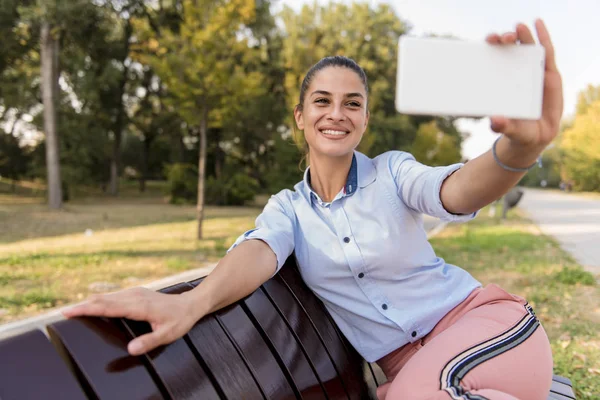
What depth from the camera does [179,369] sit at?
138cm

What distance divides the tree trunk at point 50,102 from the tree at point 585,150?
1279 inches

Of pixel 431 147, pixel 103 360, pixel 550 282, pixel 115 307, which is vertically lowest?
pixel 550 282

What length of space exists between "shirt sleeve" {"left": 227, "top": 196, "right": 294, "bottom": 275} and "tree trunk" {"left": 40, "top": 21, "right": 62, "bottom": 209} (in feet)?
50.1

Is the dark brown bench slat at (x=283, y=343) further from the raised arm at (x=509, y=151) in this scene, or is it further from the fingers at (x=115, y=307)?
the raised arm at (x=509, y=151)

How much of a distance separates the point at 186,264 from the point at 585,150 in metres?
37.1

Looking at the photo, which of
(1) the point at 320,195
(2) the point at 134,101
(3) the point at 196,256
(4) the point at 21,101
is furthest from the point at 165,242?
(2) the point at 134,101

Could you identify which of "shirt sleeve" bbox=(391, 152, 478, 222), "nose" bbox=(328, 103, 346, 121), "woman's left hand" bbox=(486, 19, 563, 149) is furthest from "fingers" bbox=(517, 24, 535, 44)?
"nose" bbox=(328, 103, 346, 121)

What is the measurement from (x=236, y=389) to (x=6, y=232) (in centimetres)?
1121

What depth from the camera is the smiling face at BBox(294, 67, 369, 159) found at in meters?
2.00

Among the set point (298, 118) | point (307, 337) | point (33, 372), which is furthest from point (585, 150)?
point (33, 372)

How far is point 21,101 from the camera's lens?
20734 millimetres

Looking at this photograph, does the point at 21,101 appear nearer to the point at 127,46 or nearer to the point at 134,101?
the point at 127,46

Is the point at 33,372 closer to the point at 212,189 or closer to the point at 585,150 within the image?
the point at 212,189

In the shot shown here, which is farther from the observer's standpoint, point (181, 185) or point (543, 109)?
point (181, 185)
